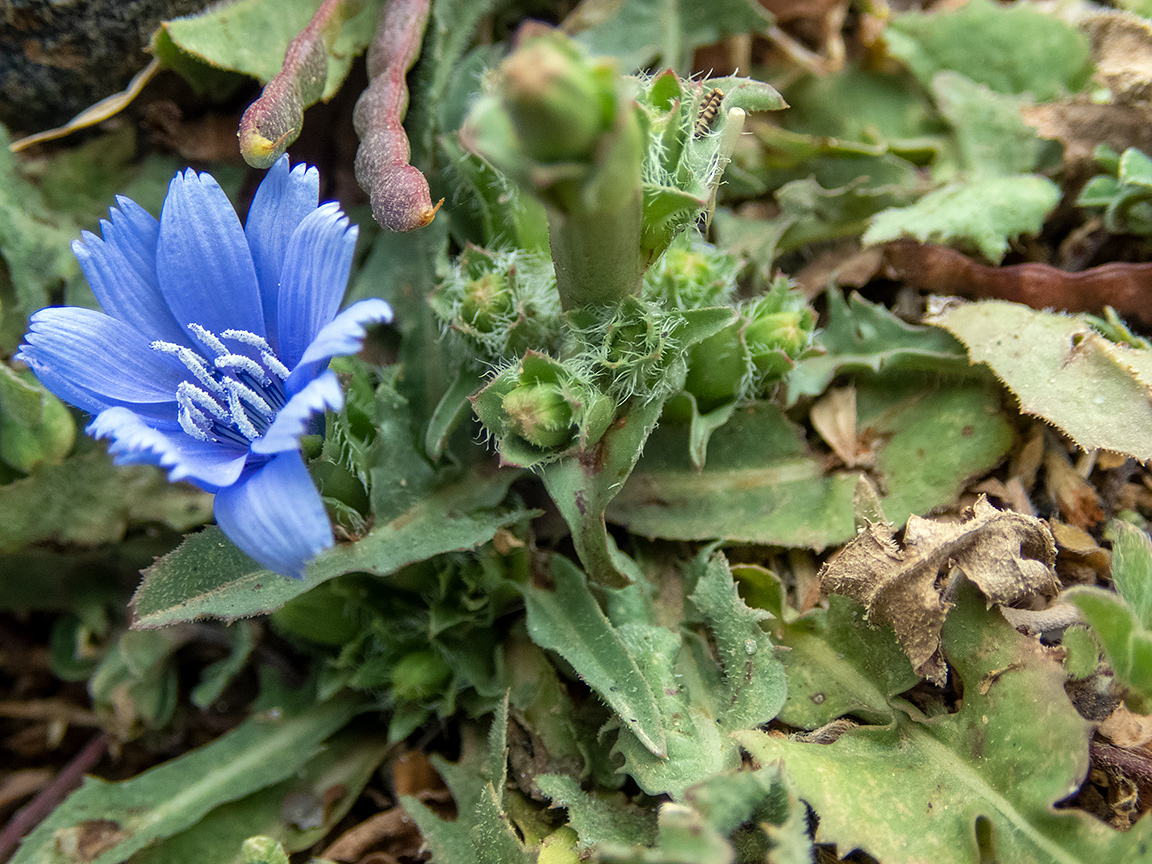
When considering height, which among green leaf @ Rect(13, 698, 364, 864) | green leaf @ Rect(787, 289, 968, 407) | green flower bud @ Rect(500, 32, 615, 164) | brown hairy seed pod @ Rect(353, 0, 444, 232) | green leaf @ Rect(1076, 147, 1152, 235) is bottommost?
green leaf @ Rect(13, 698, 364, 864)

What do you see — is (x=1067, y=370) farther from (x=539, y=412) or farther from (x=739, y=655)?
(x=539, y=412)

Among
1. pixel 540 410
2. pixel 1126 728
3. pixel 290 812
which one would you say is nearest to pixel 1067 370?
pixel 1126 728

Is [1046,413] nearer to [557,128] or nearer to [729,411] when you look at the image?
[729,411]

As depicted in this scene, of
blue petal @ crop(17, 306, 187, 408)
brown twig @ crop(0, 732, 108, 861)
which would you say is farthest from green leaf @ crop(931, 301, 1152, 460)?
brown twig @ crop(0, 732, 108, 861)

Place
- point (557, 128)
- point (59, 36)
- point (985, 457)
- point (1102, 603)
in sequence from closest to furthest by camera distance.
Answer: point (557, 128) < point (1102, 603) < point (985, 457) < point (59, 36)

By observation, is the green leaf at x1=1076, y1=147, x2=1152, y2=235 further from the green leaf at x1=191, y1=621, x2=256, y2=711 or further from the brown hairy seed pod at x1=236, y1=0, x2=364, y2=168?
the green leaf at x1=191, y1=621, x2=256, y2=711

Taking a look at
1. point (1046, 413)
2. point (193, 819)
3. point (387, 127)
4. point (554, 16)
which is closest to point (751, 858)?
point (1046, 413)

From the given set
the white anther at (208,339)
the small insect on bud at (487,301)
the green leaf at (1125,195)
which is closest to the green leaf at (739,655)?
the small insect on bud at (487,301)
